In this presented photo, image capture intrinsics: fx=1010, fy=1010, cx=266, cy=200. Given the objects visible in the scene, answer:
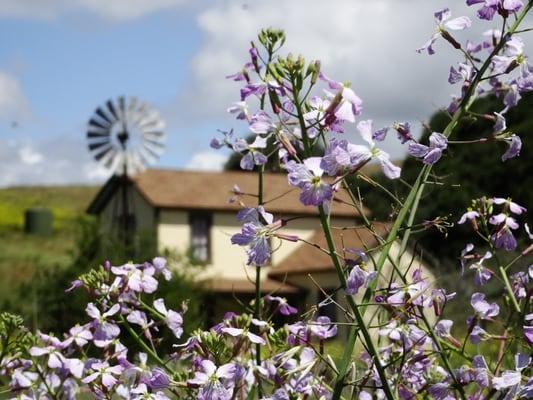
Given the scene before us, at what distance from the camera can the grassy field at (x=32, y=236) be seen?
1679 inches

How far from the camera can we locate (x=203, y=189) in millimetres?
34500

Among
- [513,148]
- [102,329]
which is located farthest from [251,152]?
[102,329]

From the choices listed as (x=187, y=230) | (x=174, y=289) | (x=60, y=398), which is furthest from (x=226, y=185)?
(x=60, y=398)

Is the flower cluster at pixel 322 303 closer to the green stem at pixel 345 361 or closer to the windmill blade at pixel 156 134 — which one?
the green stem at pixel 345 361

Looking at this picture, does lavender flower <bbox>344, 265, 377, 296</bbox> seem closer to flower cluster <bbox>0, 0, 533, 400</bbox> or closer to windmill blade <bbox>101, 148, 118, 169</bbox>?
flower cluster <bbox>0, 0, 533, 400</bbox>

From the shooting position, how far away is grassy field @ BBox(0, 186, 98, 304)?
42656mm

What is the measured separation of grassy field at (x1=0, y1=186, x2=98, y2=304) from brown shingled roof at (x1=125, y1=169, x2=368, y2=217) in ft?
9.14

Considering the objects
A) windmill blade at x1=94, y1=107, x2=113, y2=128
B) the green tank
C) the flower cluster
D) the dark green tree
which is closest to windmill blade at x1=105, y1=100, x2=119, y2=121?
windmill blade at x1=94, y1=107, x2=113, y2=128

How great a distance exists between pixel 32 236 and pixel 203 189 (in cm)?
2245

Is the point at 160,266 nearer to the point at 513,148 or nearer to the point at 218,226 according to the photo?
the point at 513,148

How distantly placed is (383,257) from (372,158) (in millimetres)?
235

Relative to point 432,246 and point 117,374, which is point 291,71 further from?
point 432,246

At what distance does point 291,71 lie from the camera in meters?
2.22

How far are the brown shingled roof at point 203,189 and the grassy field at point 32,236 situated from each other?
9.14 feet
